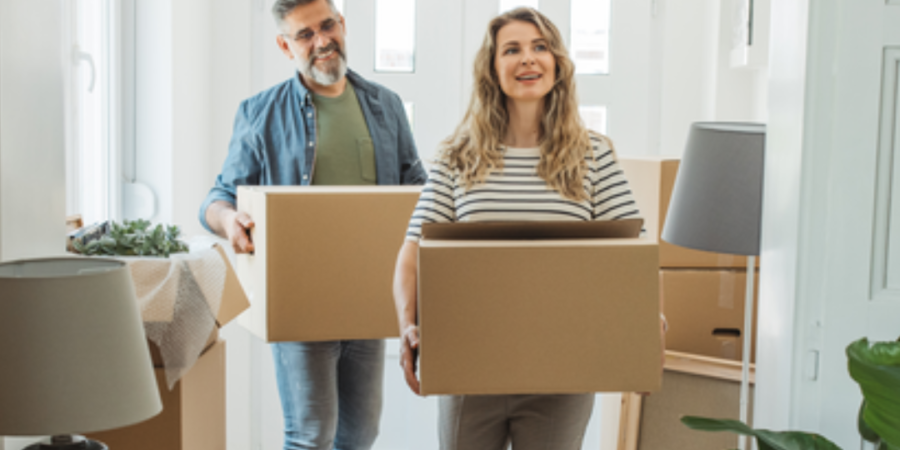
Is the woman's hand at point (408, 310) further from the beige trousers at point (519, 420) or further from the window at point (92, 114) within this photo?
the window at point (92, 114)

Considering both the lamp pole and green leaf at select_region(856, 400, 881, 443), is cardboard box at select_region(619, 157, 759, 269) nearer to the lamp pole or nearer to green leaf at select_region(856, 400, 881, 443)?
the lamp pole

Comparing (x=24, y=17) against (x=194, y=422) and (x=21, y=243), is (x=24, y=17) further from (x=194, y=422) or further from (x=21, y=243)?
(x=194, y=422)

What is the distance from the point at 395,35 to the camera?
2.66 m

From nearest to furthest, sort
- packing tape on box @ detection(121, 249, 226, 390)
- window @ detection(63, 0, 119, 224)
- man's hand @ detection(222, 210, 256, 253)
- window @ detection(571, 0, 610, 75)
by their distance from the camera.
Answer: packing tape on box @ detection(121, 249, 226, 390), man's hand @ detection(222, 210, 256, 253), window @ detection(63, 0, 119, 224), window @ detection(571, 0, 610, 75)

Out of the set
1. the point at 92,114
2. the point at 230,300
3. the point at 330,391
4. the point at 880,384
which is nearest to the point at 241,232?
the point at 230,300

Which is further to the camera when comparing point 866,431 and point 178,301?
point 178,301

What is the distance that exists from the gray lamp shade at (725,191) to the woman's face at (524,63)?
0.39 m

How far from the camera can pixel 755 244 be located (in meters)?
1.56

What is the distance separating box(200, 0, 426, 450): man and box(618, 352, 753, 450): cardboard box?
611 mm

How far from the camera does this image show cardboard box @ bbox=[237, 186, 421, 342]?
1491 millimetres

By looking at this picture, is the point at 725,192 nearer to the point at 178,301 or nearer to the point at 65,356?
the point at 178,301

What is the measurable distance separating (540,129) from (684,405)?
2.55ft

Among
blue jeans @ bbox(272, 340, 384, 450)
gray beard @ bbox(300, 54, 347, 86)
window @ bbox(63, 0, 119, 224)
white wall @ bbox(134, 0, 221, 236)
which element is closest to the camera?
blue jeans @ bbox(272, 340, 384, 450)

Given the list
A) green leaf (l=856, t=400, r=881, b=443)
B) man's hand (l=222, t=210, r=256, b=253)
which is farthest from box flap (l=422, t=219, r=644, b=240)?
man's hand (l=222, t=210, r=256, b=253)
